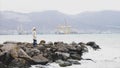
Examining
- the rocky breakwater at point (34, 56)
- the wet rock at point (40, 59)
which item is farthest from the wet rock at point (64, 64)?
the wet rock at point (40, 59)

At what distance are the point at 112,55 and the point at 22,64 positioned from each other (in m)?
14.8

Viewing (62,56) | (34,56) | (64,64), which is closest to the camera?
(34,56)

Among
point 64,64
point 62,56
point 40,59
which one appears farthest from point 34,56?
point 62,56

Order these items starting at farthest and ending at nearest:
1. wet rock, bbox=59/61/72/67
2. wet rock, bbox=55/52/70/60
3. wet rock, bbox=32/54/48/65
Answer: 1. wet rock, bbox=55/52/70/60
2. wet rock, bbox=59/61/72/67
3. wet rock, bbox=32/54/48/65

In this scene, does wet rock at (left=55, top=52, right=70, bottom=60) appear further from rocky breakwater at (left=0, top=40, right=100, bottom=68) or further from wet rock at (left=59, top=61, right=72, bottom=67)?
wet rock at (left=59, top=61, right=72, bottom=67)

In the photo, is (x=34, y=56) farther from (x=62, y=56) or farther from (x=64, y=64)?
(x=62, y=56)

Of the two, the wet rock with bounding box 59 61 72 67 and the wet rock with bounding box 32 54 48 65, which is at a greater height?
the wet rock with bounding box 32 54 48 65

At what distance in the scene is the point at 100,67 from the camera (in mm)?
32031

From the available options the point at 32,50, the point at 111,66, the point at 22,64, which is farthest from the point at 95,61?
the point at 22,64

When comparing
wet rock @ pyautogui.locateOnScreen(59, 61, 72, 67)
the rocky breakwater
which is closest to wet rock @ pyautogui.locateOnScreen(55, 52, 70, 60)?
the rocky breakwater

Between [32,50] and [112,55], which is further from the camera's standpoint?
[112,55]

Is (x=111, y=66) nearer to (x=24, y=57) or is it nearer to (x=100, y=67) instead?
(x=100, y=67)

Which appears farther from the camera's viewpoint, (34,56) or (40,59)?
(34,56)

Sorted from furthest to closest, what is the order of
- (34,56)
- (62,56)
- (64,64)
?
1. (62,56)
2. (64,64)
3. (34,56)
